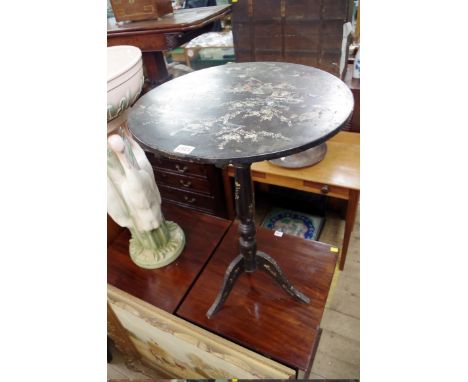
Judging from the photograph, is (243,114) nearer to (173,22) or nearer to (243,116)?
(243,116)

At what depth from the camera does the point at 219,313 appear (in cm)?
97

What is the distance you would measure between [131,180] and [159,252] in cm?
36

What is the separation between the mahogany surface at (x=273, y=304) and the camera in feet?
2.89

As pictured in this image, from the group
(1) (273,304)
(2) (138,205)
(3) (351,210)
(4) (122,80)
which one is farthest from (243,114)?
(3) (351,210)

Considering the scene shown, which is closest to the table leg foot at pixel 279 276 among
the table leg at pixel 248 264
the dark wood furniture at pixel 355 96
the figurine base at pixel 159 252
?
the table leg at pixel 248 264

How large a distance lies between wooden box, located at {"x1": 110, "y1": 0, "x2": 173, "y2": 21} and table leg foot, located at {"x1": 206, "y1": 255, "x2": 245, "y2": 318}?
45.3 inches

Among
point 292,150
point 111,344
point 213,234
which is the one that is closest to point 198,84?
point 292,150

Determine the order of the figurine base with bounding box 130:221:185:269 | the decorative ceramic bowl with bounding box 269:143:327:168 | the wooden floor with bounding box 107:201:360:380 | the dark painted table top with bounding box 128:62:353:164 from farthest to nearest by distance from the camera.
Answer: the decorative ceramic bowl with bounding box 269:143:327:168
the wooden floor with bounding box 107:201:360:380
the figurine base with bounding box 130:221:185:269
the dark painted table top with bounding box 128:62:353:164

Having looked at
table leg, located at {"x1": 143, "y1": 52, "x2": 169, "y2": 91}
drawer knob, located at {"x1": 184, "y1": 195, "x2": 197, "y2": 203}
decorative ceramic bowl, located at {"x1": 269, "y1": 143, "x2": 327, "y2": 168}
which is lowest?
drawer knob, located at {"x1": 184, "y1": 195, "x2": 197, "y2": 203}

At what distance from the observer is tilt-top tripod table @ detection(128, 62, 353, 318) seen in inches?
21.6

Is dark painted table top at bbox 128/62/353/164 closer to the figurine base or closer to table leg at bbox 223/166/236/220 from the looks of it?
the figurine base

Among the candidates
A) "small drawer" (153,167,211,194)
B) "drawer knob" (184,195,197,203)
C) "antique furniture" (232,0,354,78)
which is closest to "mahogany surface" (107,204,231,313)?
"small drawer" (153,167,211,194)

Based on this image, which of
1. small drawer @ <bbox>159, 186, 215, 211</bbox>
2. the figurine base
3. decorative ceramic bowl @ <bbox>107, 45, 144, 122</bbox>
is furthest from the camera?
small drawer @ <bbox>159, 186, 215, 211</bbox>

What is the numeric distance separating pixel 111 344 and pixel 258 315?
3.01 ft
